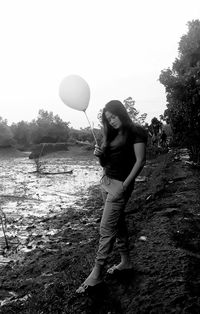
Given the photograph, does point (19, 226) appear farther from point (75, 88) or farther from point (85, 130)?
point (85, 130)

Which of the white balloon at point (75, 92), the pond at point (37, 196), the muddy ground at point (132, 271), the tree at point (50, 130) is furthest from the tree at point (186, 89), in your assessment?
the tree at point (50, 130)

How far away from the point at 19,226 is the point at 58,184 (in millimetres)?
5644

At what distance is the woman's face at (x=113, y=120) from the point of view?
316 cm

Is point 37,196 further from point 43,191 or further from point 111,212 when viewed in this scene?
point 111,212

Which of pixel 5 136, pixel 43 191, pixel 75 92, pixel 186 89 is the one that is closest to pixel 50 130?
pixel 5 136

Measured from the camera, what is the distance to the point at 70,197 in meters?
10.1

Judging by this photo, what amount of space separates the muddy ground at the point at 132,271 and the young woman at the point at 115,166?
334mm

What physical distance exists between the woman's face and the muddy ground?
174 cm

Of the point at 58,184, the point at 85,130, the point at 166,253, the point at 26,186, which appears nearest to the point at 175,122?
the point at 58,184

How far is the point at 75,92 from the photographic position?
12.2 feet

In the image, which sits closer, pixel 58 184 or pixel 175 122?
pixel 58 184

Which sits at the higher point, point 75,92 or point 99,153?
point 75,92

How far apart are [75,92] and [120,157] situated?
1109 millimetres

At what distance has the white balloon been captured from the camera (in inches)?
145
